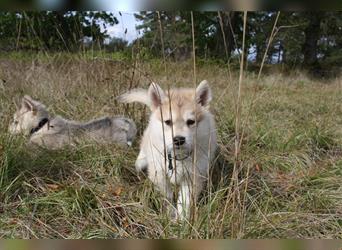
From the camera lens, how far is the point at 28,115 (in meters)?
3.94

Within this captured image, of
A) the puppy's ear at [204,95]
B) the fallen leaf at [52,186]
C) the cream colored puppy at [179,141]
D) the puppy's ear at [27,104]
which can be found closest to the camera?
the cream colored puppy at [179,141]

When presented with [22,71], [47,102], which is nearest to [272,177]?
[47,102]

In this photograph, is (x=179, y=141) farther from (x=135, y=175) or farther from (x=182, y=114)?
(x=135, y=175)

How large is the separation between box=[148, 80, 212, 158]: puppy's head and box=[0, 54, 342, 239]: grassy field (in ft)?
0.69

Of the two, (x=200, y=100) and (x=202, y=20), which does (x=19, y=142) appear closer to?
(x=200, y=100)

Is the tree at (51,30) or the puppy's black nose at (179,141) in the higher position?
the tree at (51,30)

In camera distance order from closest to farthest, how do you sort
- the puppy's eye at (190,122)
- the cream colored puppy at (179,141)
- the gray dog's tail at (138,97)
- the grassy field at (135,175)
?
the grassy field at (135,175) → the cream colored puppy at (179,141) → the puppy's eye at (190,122) → the gray dog's tail at (138,97)

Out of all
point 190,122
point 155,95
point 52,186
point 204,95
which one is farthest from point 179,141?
point 52,186

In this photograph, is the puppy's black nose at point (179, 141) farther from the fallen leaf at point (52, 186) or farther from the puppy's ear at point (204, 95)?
Answer: the fallen leaf at point (52, 186)

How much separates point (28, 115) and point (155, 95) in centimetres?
151

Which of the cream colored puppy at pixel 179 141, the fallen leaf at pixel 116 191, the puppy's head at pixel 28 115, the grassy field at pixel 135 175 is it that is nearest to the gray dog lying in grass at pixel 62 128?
the puppy's head at pixel 28 115

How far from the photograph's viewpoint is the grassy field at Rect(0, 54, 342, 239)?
2.27 m

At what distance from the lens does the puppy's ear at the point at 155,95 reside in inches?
110

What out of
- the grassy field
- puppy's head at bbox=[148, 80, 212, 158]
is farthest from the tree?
puppy's head at bbox=[148, 80, 212, 158]
